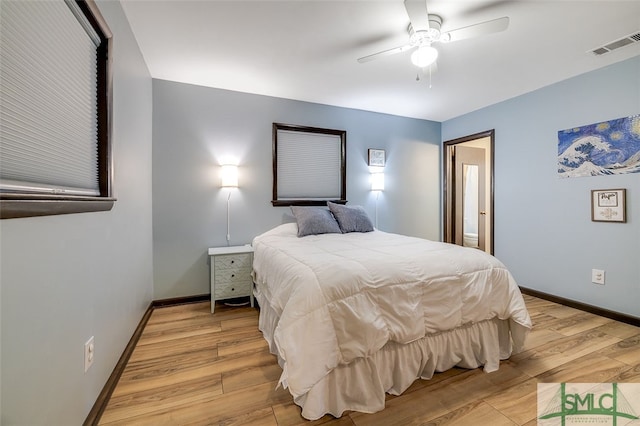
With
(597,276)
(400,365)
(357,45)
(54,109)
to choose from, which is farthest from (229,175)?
(597,276)

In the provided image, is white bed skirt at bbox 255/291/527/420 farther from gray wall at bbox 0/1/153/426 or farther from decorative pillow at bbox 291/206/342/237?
decorative pillow at bbox 291/206/342/237

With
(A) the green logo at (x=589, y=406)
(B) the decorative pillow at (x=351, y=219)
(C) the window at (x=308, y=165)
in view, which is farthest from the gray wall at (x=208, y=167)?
(A) the green logo at (x=589, y=406)

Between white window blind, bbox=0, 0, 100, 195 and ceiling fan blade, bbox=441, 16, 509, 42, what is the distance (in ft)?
6.98

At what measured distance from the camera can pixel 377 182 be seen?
3869 mm

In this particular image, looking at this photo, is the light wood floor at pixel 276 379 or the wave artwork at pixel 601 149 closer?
the light wood floor at pixel 276 379

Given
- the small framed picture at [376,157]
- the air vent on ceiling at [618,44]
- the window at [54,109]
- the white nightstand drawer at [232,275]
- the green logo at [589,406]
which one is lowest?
the green logo at [589,406]

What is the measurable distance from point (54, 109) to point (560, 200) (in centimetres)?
416

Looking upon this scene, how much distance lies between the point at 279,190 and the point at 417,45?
208 cm

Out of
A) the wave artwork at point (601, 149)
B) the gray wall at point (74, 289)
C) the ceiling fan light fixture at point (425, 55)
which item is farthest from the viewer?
the wave artwork at point (601, 149)

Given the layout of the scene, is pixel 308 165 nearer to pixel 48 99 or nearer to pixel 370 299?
pixel 370 299

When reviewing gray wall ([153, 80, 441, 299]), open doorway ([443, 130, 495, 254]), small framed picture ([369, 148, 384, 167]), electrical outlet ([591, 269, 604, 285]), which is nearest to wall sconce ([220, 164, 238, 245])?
gray wall ([153, 80, 441, 299])

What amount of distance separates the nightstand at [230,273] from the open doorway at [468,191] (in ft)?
10.8

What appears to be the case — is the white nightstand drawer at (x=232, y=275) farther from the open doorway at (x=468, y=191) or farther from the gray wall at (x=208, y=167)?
→ the open doorway at (x=468, y=191)

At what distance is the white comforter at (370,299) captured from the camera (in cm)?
134
